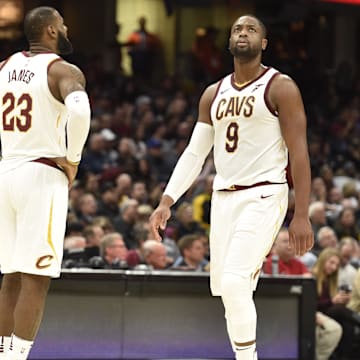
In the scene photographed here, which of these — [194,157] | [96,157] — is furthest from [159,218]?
[96,157]

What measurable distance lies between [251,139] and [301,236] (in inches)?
26.1

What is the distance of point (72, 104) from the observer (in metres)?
7.08

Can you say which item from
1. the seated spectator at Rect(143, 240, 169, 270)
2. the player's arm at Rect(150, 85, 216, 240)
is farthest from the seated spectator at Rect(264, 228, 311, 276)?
the player's arm at Rect(150, 85, 216, 240)

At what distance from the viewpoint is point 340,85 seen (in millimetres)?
24812

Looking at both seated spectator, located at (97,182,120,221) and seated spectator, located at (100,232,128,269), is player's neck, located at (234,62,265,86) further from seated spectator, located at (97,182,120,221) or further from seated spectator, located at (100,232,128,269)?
seated spectator, located at (97,182,120,221)

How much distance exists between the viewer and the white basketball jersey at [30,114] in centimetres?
730

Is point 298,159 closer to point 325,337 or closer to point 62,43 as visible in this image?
point 62,43

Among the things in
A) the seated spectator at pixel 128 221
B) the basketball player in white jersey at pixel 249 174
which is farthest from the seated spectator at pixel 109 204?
the basketball player in white jersey at pixel 249 174

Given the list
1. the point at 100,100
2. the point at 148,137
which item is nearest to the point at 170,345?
the point at 148,137

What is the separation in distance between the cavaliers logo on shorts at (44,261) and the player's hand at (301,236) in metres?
1.43

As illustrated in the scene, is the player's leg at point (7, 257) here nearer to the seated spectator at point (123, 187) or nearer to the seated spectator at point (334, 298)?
the seated spectator at point (334, 298)

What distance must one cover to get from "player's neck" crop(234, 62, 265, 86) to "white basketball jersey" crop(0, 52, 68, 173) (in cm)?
110

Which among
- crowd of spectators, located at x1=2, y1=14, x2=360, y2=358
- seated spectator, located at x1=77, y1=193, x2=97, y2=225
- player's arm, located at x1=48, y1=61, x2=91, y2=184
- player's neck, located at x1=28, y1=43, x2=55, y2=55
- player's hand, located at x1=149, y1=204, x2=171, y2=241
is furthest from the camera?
seated spectator, located at x1=77, y1=193, x2=97, y2=225

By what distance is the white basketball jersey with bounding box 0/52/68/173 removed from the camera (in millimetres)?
7301
